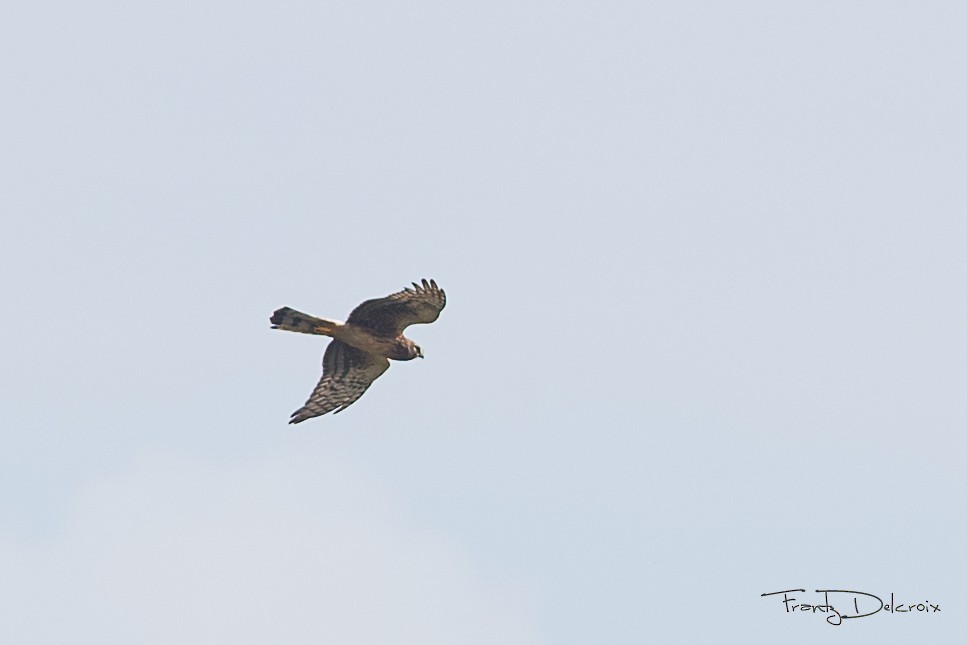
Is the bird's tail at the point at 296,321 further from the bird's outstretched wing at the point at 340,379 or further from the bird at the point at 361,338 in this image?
the bird's outstretched wing at the point at 340,379

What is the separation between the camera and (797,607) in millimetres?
22438

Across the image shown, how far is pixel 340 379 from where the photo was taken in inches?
1011

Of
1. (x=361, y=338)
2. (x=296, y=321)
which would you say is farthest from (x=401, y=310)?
(x=296, y=321)

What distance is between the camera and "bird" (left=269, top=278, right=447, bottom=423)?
2398 centimetres

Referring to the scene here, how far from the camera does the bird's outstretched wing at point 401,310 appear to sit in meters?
23.7

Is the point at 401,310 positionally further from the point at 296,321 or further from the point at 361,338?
the point at 296,321

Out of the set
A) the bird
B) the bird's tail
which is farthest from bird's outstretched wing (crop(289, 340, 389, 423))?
the bird's tail

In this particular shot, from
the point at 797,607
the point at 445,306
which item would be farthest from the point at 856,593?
the point at 445,306

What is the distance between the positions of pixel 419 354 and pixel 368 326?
3.48 ft

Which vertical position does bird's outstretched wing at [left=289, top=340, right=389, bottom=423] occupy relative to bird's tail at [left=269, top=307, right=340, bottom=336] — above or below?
below

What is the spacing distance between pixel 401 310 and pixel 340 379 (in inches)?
84.1

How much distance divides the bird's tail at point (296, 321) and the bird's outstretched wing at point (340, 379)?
675 millimetres

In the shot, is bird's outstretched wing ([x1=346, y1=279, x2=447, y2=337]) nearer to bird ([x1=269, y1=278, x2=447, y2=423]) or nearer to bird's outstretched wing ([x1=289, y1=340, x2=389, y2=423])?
bird ([x1=269, y1=278, x2=447, y2=423])

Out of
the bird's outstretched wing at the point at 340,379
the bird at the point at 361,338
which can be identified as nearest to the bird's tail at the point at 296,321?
the bird at the point at 361,338
